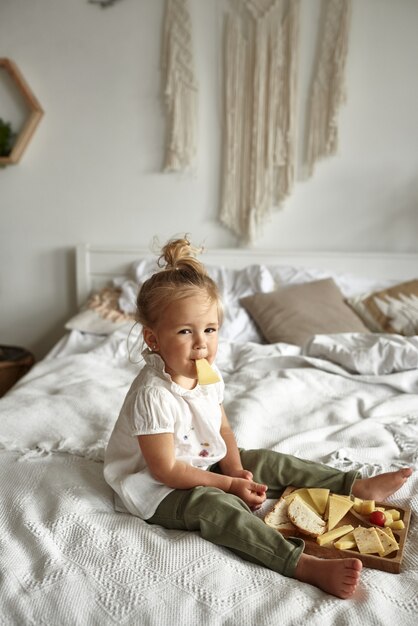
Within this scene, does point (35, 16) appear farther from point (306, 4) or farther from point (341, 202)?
point (341, 202)

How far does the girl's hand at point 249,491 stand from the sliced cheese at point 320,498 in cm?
10

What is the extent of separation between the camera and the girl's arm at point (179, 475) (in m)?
1.23

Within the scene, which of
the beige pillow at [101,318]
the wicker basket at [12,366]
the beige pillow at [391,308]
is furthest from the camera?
the wicker basket at [12,366]

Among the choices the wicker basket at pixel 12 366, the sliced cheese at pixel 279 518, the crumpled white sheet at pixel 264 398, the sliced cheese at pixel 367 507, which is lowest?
the wicker basket at pixel 12 366

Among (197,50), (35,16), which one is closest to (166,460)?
(197,50)

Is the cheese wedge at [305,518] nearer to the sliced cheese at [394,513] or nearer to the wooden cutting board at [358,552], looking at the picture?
the wooden cutting board at [358,552]

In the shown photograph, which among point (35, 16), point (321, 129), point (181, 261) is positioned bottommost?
point (181, 261)

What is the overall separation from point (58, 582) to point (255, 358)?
4.29ft

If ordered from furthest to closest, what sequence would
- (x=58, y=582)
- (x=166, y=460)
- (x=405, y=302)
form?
(x=405, y=302) → (x=166, y=460) → (x=58, y=582)

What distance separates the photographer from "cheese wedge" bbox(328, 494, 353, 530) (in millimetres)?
1198

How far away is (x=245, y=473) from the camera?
1.31 m

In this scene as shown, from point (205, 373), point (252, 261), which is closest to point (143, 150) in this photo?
point (252, 261)

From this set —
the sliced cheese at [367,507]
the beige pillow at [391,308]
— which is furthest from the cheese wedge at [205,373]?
the beige pillow at [391,308]

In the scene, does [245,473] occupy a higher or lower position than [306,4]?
lower
